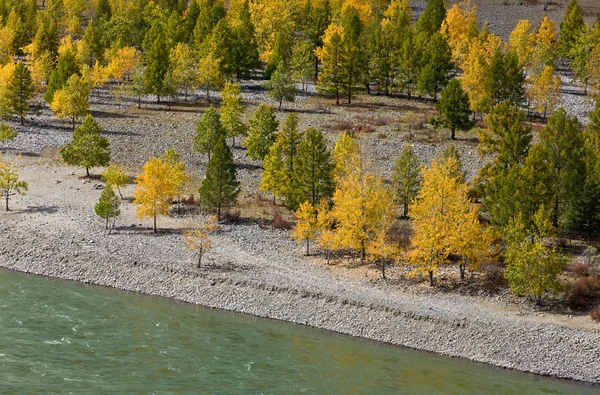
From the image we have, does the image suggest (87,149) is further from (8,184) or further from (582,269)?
(582,269)

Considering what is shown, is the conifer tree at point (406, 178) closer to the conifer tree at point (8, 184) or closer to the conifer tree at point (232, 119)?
the conifer tree at point (232, 119)

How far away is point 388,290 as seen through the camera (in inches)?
2509

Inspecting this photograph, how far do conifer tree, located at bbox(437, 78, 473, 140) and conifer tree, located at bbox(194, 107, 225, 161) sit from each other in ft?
71.3

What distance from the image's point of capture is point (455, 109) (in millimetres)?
93500

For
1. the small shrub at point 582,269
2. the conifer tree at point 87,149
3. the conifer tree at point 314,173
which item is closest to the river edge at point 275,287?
the conifer tree at point 314,173

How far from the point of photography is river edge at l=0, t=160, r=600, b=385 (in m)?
56.9

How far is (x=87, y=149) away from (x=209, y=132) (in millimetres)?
10830

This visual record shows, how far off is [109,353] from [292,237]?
2177 centimetres

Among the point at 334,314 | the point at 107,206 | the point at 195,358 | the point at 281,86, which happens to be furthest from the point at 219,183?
the point at 281,86

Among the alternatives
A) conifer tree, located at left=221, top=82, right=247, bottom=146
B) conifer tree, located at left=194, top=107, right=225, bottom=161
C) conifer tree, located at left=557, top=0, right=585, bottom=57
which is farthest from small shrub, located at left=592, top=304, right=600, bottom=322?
conifer tree, located at left=557, top=0, right=585, bottom=57

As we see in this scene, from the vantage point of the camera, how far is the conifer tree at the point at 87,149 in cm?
8338

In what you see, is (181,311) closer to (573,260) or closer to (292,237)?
(292,237)

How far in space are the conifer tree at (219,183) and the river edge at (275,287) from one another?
2.23 m

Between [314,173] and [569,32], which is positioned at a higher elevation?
[569,32]
